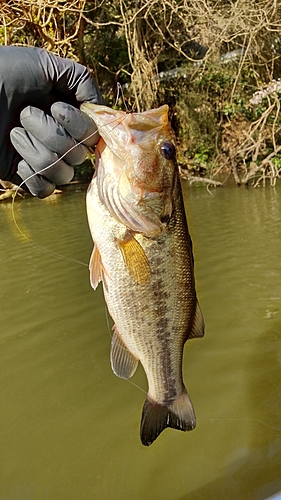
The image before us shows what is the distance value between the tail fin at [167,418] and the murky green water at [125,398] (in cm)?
55

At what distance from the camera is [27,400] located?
3523 mm

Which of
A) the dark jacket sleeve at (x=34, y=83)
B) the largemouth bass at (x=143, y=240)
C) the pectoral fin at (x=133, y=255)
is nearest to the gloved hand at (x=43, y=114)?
the dark jacket sleeve at (x=34, y=83)

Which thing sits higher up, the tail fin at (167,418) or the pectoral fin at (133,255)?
the pectoral fin at (133,255)

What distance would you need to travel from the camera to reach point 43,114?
203cm

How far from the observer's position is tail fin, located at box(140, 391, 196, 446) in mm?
2307

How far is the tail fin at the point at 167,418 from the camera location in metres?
2.31

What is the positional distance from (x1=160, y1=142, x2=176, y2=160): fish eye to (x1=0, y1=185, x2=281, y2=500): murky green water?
1.84m

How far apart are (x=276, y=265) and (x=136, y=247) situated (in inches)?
160

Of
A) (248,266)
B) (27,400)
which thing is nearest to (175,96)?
(248,266)

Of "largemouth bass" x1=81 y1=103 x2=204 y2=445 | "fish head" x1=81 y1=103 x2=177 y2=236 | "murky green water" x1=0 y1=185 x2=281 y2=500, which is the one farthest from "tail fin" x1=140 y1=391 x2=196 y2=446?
"fish head" x1=81 y1=103 x2=177 y2=236

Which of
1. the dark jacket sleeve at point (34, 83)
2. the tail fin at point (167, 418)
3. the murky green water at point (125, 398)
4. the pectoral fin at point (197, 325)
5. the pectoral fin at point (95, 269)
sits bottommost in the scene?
the murky green water at point (125, 398)

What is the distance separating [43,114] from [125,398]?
2.21m

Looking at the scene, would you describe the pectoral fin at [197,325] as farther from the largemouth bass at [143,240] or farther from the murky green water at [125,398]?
the murky green water at [125,398]

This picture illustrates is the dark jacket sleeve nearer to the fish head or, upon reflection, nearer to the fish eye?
the fish head
